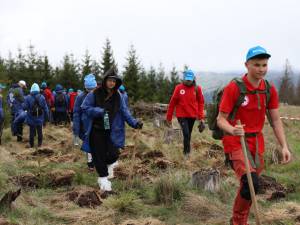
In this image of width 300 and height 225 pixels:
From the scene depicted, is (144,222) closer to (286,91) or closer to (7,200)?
(7,200)

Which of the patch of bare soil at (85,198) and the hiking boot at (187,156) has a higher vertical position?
the patch of bare soil at (85,198)

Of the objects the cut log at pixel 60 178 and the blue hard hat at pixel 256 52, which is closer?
the blue hard hat at pixel 256 52

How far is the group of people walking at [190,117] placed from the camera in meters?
4.47

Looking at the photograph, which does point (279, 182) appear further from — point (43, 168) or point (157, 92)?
point (157, 92)

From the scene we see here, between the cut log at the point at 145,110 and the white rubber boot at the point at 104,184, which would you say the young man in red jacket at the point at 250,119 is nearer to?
the white rubber boot at the point at 104,184

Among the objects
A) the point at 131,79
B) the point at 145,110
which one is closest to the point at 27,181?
the point at 145,110

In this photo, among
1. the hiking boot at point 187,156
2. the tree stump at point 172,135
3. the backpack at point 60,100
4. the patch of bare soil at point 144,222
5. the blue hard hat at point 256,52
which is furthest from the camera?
the backpack at point 60,100

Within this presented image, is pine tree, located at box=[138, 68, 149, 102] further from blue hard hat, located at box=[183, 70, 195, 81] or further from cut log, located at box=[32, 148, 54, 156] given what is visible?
blue hard hat, located at box=[183, 70, 195, 81]

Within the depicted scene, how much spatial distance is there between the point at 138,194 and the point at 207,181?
104 cm

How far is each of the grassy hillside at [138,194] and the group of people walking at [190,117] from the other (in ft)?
1.45

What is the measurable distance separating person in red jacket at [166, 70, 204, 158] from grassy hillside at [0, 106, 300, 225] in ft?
1.89

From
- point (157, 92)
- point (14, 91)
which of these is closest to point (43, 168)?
point (14, 91)

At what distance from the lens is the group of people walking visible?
447 cm

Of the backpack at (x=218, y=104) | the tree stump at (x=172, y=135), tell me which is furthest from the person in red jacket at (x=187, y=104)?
the backpack at (x=218, y=104)
